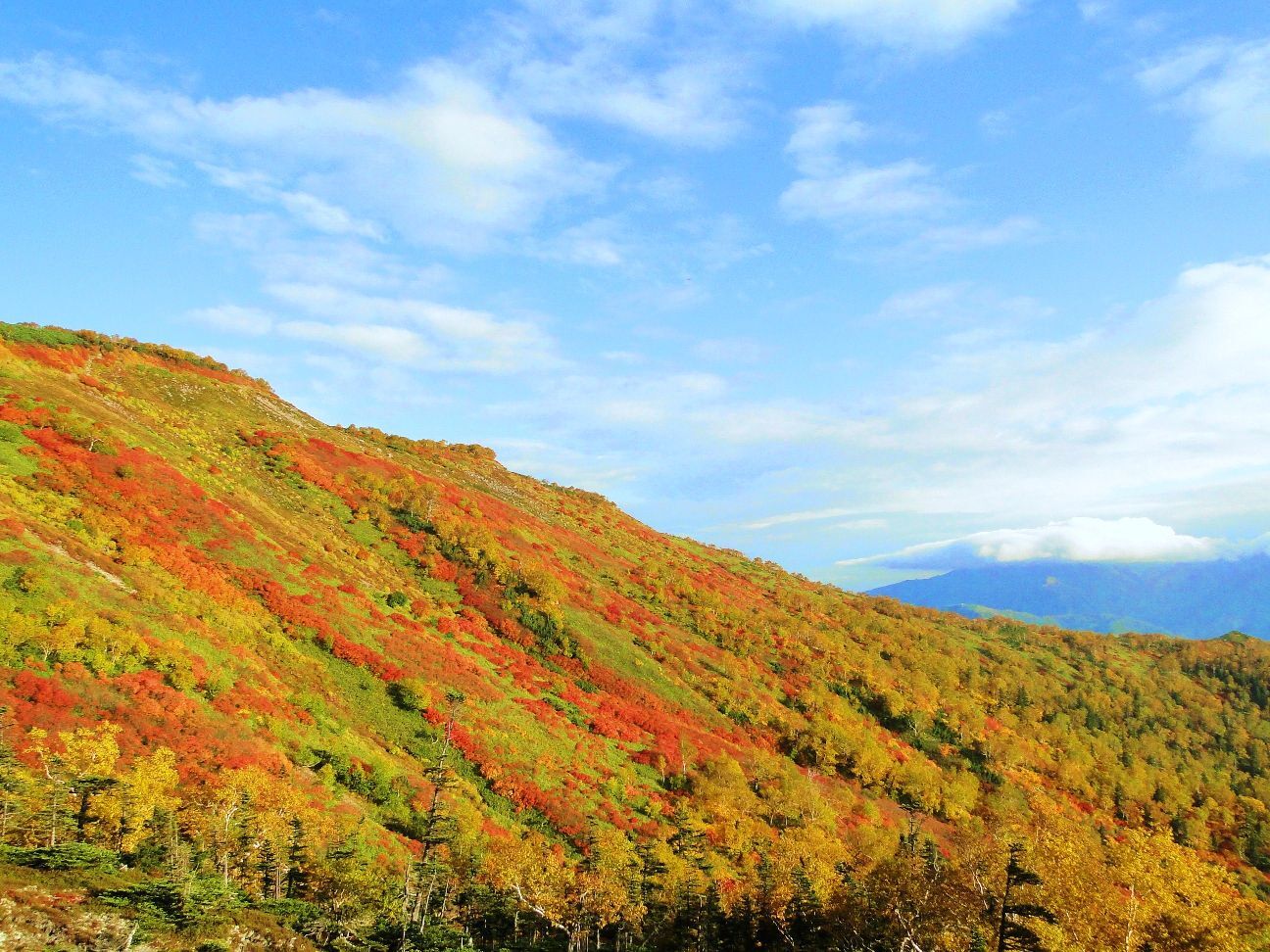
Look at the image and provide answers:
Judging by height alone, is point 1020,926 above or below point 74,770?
above

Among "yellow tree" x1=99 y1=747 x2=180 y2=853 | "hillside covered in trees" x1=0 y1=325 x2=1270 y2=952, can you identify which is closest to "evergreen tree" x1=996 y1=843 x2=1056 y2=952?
"hillside covered in trees" x1=0 y1=325 x2=1270 y2=952

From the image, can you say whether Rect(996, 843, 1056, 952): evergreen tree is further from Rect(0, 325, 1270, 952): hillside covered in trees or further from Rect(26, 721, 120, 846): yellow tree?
Rect(26, 721, 120, 846): yellow tree

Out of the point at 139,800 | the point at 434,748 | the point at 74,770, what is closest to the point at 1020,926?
the point at 139,800

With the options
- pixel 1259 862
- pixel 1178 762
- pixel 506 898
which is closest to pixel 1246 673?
pixel 1178 762

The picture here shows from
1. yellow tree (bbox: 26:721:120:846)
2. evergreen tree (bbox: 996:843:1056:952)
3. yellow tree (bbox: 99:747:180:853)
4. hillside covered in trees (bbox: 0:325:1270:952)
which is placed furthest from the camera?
yellow tree (bbox: 99:747:180:853)

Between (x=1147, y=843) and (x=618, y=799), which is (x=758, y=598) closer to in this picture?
(x=618, y=799)

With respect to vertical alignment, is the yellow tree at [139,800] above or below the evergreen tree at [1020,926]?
below

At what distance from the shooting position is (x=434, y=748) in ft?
176

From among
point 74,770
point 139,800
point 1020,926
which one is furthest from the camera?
point 139,800

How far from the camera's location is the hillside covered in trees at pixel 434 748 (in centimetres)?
2912

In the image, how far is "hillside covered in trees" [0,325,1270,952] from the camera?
29125 mm

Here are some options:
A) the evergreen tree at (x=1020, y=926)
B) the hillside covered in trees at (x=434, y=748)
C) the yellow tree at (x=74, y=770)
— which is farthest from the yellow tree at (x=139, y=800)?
the evergreen tree at (x=1020, y=926)

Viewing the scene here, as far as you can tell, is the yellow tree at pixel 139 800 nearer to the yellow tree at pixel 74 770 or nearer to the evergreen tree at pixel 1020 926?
the yellow tree at pixel 74 770

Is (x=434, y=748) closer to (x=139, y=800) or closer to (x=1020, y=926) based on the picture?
(x=139, y=800)
